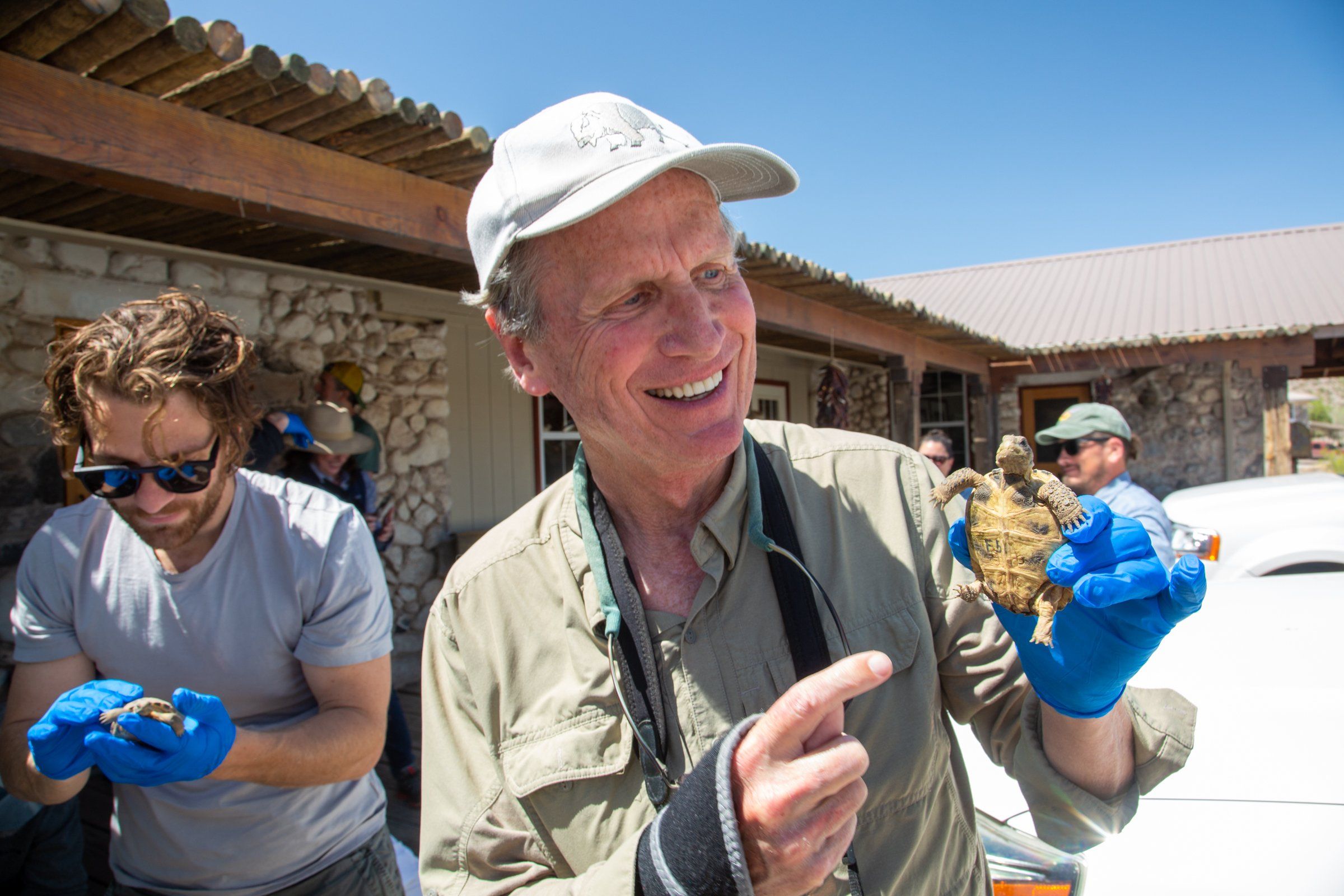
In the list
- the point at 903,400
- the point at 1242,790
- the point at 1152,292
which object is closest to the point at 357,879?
the point at 1242,790

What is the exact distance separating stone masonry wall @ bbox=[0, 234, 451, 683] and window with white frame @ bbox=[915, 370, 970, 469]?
31.7 feet

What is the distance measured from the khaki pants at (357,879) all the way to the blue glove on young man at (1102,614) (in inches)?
68.1

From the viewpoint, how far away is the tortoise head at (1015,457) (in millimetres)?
1352

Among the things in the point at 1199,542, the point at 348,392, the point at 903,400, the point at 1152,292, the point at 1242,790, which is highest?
the point at 1152,292

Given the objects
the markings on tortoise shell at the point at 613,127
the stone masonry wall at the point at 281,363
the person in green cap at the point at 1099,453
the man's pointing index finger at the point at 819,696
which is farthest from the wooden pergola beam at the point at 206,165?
the person in green cap at the point at 1099,453

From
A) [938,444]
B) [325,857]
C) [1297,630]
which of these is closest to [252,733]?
[325,857]

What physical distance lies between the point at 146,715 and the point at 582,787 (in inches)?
39.0

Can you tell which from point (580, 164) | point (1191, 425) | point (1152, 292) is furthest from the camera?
point (1152, 292)

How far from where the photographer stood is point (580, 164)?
4.11 ft

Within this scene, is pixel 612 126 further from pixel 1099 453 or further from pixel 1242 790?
pixel 1099 453

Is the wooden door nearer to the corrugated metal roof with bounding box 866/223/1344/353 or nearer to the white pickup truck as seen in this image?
the corrugated metal roof with bounding box 866/223/1344/353

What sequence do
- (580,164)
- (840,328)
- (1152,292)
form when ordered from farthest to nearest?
(1152,292) < (840,328) < (580,164)

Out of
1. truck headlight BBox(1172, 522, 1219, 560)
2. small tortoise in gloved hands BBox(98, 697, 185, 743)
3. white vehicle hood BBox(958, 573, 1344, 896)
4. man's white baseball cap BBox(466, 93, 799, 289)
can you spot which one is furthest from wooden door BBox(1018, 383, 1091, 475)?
small tortoise in gloved hands BBox(98, 697, 185, 743)

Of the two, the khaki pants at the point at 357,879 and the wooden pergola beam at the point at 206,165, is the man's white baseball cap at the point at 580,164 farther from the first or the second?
the wooden pergola beam at the point at 206,165
